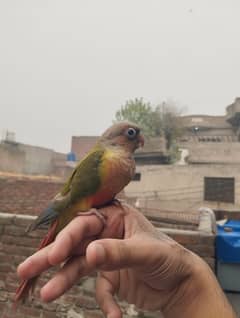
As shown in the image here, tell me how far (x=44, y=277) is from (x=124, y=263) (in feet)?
7.47

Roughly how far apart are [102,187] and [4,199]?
8464 mm

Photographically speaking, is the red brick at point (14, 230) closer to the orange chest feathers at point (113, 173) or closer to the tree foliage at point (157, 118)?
the orange chest feathers at point (113, 173)

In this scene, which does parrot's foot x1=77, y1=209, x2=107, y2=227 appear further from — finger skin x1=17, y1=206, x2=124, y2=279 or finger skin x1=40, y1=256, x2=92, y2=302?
finger skin x1=40, y1=256, x2=92, y2=302

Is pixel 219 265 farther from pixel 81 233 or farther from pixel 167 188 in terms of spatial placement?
pixel 167 188

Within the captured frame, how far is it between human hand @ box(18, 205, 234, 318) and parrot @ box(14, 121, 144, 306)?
0.11m

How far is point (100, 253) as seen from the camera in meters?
1.09

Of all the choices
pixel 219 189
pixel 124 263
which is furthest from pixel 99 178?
pixel 219 189

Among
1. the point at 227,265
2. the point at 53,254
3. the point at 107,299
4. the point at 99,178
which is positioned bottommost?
the point at 227,265

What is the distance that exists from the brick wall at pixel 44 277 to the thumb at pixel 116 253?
1.88m

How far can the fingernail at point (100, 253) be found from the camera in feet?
3.58

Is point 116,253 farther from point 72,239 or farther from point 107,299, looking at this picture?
point 107,299

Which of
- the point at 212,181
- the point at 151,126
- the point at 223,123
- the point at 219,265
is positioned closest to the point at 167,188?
the point at 212,181

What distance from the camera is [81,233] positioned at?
1383 millimetres

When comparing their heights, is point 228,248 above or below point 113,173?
below
